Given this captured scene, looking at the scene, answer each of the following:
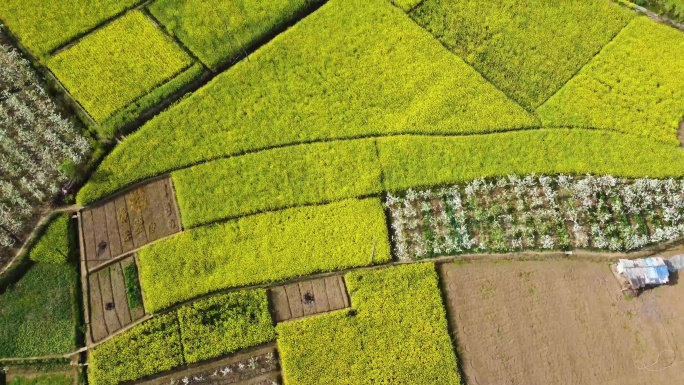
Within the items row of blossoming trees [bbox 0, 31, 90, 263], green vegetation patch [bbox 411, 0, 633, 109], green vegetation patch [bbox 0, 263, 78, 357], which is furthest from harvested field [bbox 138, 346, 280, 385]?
Answer: green vegetation patch [bbox 411, 0, 633, 109]

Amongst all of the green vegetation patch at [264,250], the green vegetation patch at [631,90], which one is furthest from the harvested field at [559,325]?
the green vegetation patch at [631,90]

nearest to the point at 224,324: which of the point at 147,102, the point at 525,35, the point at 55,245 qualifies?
the point at 55,245

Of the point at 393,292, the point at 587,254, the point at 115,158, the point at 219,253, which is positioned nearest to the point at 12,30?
the point at 115,158

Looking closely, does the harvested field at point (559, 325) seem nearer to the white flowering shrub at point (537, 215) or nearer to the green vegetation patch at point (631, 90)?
the white flowering shrub at point (537, 215)

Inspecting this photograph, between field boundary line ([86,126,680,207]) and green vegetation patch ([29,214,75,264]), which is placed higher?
field boundary line ([86,126,680,207])

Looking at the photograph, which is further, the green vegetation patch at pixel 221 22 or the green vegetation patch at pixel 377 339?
the green vegetation patch at pixel 221 22

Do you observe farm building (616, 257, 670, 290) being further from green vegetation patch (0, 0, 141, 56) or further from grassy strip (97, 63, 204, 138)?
green vegetation patch (0, 0, 141, 56)
